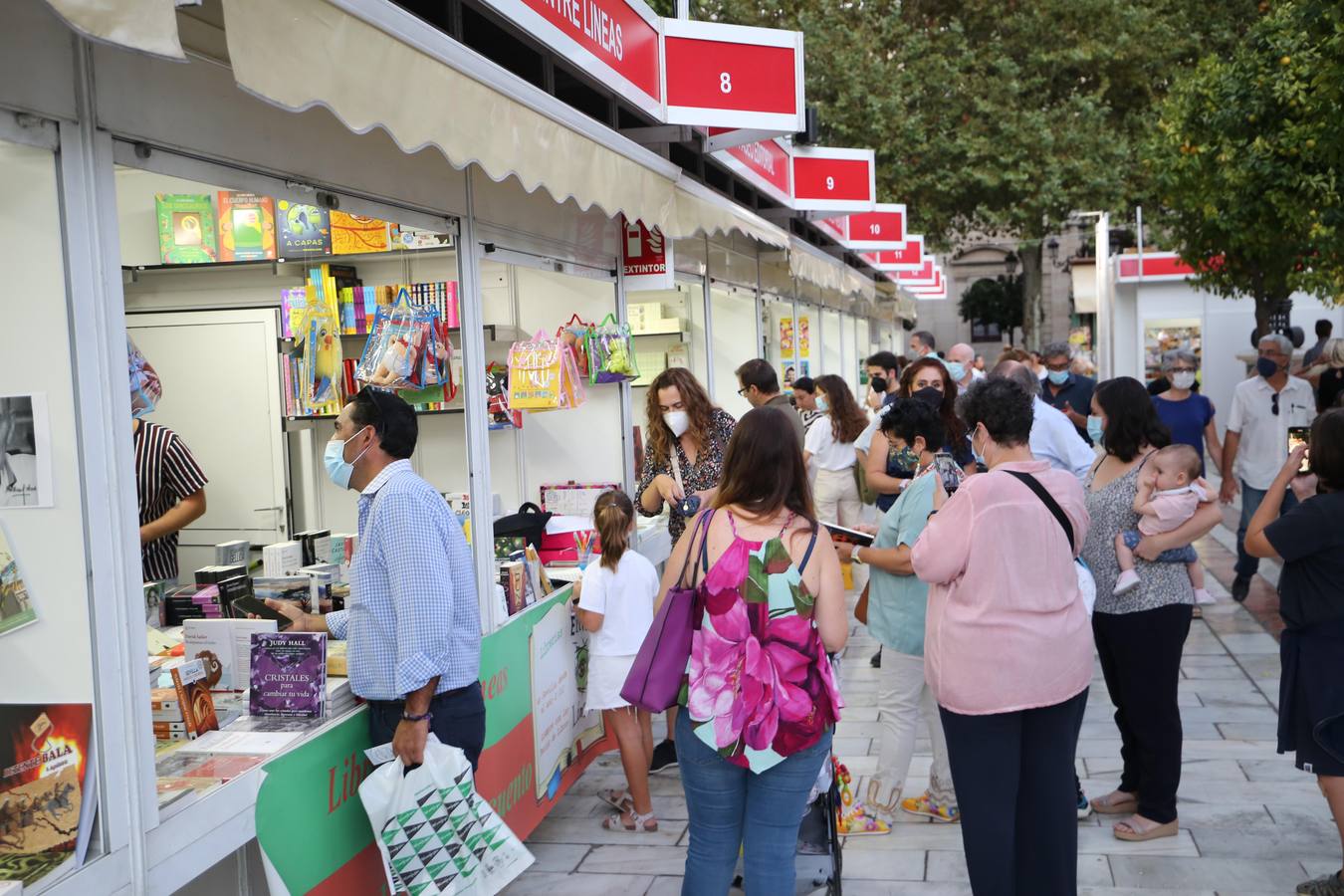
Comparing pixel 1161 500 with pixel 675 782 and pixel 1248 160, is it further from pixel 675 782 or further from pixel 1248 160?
pixel 1248 160

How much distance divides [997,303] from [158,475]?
41.3 metres

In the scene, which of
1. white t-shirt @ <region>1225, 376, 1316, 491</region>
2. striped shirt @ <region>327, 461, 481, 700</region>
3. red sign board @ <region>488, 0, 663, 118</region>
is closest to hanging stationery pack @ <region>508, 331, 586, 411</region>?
red sign board @ <region>488, 0, 663, 118</region>

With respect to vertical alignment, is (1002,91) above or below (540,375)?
above

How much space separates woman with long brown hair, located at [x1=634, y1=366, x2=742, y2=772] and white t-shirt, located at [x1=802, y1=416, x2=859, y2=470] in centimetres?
241

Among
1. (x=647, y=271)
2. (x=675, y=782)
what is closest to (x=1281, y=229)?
(x=647, y=271)

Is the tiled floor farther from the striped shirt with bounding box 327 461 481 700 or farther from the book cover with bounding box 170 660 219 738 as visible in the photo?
the book cover with bounding box 170 660 219 738

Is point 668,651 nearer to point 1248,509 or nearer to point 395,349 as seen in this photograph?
point 395,349

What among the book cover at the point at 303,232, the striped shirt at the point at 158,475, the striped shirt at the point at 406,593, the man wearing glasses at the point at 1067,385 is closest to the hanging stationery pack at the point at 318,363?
the striped shirt at the point at 158,475

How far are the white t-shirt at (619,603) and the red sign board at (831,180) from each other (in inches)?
216

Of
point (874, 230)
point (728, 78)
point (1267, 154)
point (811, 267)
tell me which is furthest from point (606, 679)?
point (874, 230)

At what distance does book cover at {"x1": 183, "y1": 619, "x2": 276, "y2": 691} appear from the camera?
140 inches

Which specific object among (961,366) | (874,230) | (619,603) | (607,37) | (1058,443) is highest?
(874,230)

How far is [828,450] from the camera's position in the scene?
26.1 ft

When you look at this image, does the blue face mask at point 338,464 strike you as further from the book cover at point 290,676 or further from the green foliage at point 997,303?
the green foliage at point 997,303
